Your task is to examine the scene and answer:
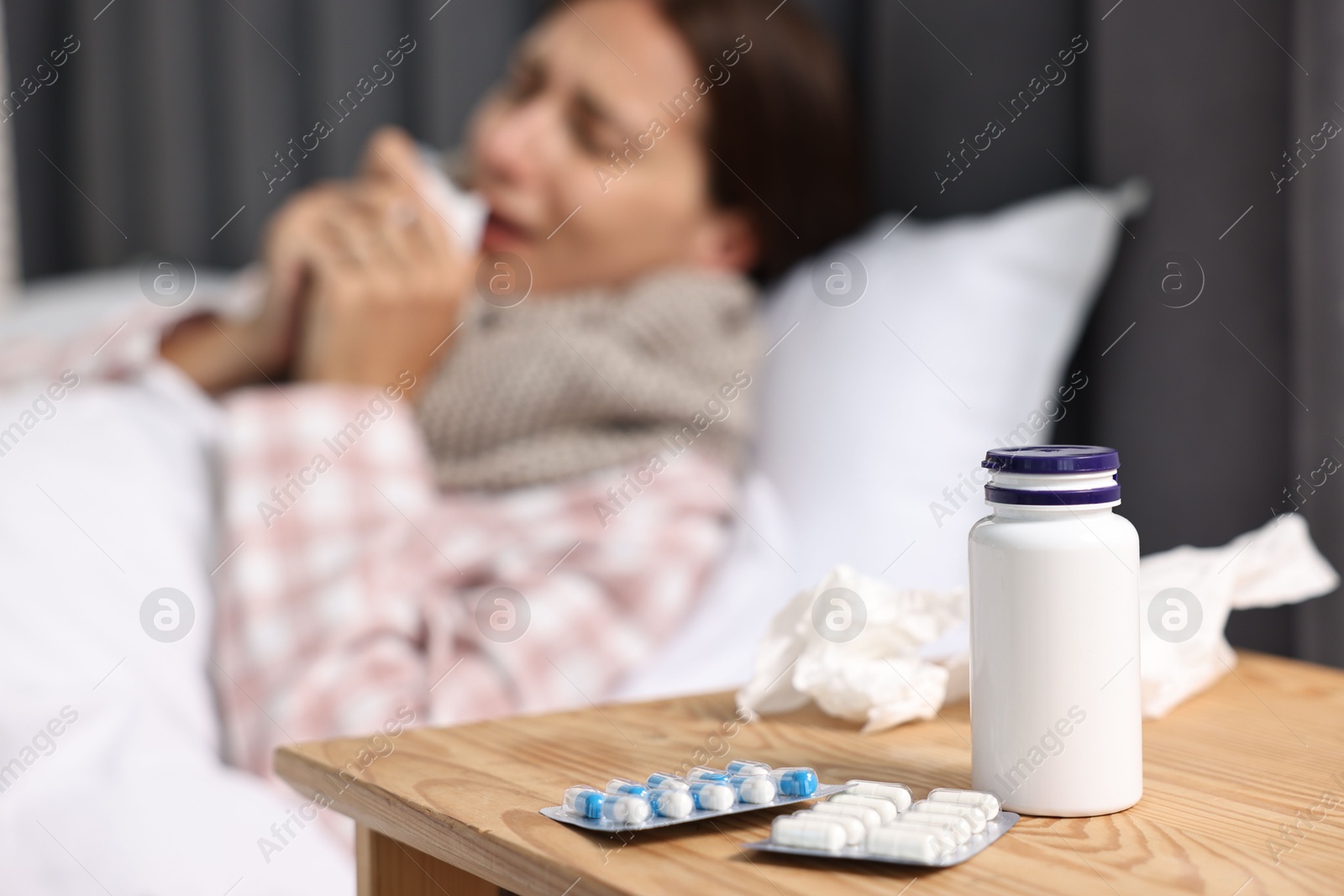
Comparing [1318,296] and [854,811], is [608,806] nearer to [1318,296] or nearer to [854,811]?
[854,811]

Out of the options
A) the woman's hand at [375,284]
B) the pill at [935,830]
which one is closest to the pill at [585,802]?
the pill at [935,830]

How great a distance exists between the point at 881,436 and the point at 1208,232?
330 millimetres

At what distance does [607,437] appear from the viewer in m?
1.13

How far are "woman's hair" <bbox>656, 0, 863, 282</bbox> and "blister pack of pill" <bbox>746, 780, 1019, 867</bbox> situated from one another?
99cm

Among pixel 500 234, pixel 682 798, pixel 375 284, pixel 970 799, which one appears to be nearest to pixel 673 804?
pixel 682 798

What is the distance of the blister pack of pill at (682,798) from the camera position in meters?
0.43

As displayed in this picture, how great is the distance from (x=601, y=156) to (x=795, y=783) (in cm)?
94

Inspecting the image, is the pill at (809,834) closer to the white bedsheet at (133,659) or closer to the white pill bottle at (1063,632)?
the white pill bottle at (1063,632)

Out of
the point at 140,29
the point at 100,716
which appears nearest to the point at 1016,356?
the point at 100,716

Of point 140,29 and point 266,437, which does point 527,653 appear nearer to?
point 266,437

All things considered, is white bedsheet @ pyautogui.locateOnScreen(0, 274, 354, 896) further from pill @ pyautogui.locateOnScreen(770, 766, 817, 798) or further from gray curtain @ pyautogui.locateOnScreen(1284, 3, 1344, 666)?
gray curtain @ pyautogui.locateOnScreen(1284, 3, 1344, 666)

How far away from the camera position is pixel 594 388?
1.13 m

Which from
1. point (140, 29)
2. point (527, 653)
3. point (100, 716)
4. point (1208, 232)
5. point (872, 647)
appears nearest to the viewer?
point (872, 647)

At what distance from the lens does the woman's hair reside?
1311 millimetres
